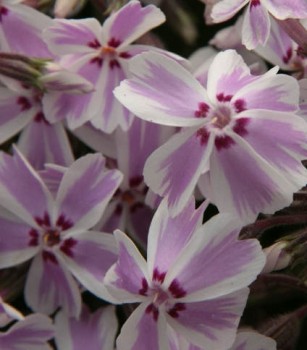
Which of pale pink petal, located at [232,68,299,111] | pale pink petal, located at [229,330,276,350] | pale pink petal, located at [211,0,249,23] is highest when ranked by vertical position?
pale pink petal, located at [211,0,249,23]

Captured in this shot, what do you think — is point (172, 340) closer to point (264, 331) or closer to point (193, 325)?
point (193, 325)

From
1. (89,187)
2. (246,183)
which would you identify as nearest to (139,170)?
(89,187)

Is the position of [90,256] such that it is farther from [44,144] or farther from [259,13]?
[259,13]

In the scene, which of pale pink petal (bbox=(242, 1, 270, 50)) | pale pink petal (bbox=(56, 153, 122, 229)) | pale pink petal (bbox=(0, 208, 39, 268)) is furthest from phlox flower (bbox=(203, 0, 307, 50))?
pale pink petal (bbox=(0, 208, 39, 268))

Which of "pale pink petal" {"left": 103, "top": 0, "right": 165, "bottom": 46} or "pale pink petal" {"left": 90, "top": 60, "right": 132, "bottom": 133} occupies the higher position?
"pale pink petal" {"left": 103, "top": 0, "right": 165, "bottom": 46}

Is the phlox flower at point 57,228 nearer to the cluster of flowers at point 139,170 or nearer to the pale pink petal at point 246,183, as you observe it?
the cluster of flowers at point 139,170

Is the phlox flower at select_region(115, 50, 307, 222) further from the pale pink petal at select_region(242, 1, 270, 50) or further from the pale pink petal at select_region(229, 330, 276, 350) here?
the pale pink petal at select_region(229, 330, 276, 350)
